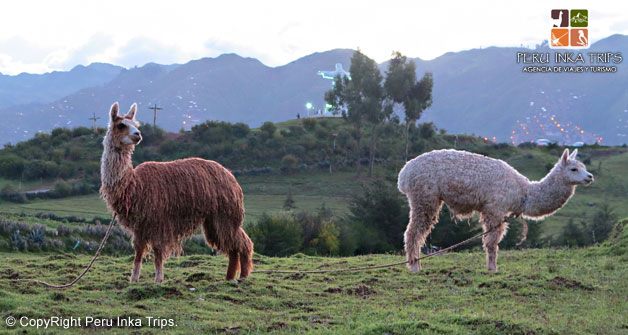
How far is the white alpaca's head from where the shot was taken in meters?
13.4

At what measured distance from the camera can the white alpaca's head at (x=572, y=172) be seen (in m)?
13.4

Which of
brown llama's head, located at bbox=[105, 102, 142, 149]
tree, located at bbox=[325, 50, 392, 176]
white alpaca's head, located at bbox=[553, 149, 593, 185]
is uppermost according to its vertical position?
tree, located at bbox=[325, 50, 392, 176]

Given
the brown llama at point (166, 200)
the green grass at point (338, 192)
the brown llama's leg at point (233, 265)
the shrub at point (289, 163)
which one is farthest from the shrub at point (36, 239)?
the shrub at point (289, 163)

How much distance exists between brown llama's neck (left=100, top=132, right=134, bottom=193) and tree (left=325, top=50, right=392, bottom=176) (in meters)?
53.9

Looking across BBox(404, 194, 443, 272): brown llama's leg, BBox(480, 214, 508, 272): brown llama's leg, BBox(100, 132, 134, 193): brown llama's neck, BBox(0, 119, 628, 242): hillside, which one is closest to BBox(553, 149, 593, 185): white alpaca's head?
BBox(480, 214, 508, 272): brown llama's leg

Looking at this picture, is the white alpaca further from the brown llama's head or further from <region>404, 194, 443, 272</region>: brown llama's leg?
the brown llama's head

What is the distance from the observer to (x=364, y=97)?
68188 millimetres

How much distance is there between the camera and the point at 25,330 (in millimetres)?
8055

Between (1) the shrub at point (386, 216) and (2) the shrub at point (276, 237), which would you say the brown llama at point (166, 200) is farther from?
(1) the shrub at point (386, 216)

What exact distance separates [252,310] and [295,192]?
44386 millimetres

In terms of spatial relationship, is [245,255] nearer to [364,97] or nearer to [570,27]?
[570,27]

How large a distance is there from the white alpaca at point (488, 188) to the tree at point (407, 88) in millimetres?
51020

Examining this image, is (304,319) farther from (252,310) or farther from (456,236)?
(456,236)
